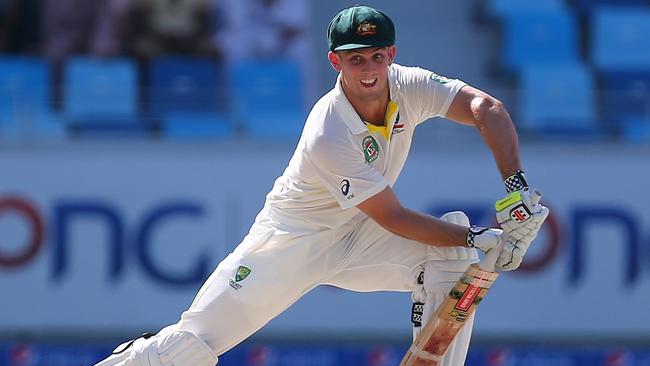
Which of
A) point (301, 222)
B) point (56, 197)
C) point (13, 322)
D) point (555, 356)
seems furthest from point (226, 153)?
point (301, 222)

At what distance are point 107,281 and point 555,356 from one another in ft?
8.02

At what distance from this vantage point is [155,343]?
15.0 ft

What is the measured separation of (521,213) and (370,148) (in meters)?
0.55

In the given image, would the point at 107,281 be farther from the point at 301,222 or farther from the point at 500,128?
the point at 500,128

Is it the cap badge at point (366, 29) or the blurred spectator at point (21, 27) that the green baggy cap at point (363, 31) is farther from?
the blurred spectator at point (21, 27)

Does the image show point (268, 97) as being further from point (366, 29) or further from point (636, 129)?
point (366, 29)

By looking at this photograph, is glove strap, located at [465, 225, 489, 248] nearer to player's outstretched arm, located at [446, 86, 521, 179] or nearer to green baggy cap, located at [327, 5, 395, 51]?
player's outstretched arm, located at [446, 86, 521, 179]

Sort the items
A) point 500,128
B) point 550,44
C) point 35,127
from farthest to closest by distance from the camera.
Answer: point 550,44
point 35,127
point 500,128

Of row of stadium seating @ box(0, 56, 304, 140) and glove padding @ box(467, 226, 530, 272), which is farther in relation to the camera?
row of stadium seating @ box(0, 56, 304, 140)

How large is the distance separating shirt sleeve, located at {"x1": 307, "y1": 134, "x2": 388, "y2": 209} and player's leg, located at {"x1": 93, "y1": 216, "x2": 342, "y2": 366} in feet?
0.76

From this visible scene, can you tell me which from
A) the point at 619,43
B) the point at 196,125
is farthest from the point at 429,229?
the point at 619,43

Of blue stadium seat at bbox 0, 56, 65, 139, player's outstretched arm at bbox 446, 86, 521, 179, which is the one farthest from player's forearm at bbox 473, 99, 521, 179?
blue stadium seat at bbox 0, 56, 65, 139

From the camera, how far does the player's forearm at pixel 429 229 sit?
14.3 feet

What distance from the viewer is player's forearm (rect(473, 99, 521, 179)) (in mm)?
4344
